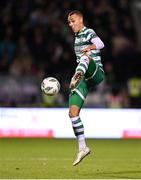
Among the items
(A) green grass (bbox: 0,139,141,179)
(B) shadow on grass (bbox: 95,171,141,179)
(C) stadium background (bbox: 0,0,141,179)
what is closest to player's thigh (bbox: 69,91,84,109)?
(A) green grass (bbox: 0,139,141,179)

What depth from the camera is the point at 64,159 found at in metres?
13.3

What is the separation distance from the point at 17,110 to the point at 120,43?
4.65 m

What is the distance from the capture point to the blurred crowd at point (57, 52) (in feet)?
69.9

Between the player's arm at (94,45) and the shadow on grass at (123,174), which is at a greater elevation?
the player's arm at (94,45)

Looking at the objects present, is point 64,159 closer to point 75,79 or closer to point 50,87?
point 50,87

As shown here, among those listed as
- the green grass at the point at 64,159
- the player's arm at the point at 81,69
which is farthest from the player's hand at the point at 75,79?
the green grass at the point at 64,159

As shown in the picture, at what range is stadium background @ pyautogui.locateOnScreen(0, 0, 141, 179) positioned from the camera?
19.3m

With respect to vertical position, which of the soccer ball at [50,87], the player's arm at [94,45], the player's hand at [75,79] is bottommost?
the soccer ball at [50,87]

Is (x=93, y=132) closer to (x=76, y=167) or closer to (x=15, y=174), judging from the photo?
(x=76, y=167)

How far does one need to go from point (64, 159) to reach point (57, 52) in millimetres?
8997

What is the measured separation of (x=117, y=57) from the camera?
872 inches

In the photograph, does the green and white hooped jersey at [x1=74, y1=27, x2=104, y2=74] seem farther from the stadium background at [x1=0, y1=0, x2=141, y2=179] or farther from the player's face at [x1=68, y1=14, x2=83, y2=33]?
the stadium background at [x1=0, y1=0, x2=141, y2=179]

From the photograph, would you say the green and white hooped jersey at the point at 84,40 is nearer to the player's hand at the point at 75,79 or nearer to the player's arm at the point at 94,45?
the player's arm at the point at 94,45

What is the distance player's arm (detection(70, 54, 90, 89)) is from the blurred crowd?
32.7 ft
